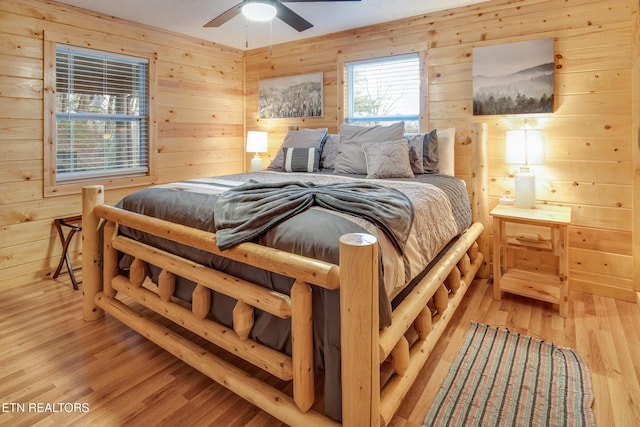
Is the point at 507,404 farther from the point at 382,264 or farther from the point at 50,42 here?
the point at 50,42

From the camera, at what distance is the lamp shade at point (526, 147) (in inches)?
104

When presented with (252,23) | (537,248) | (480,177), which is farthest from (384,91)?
(537,248)

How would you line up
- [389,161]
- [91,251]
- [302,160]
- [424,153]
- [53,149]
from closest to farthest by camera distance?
[91,251], [389,161], [424,153], [53,149], [302,160]

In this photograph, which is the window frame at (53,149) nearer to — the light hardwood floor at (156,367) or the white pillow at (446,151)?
the light hardwood floor at (156,367)

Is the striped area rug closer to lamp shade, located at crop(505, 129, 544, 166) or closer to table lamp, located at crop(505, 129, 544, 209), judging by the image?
table lamp, located at crop(505, 129, 544, 209)

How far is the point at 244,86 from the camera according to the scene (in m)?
4.69

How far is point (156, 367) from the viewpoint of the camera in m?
1.91

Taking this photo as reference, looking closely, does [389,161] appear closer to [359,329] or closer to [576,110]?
[576,110]

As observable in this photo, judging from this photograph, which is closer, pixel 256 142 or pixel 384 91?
pixel 384 91

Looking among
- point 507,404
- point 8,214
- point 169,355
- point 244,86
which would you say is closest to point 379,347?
point 507,404

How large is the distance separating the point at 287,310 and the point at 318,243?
0.27 m

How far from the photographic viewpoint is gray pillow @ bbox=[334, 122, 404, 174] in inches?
119

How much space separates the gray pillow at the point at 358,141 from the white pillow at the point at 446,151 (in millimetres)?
333

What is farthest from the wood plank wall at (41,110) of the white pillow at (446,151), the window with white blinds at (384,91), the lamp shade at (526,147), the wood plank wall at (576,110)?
the lamp shade at (526,147)
